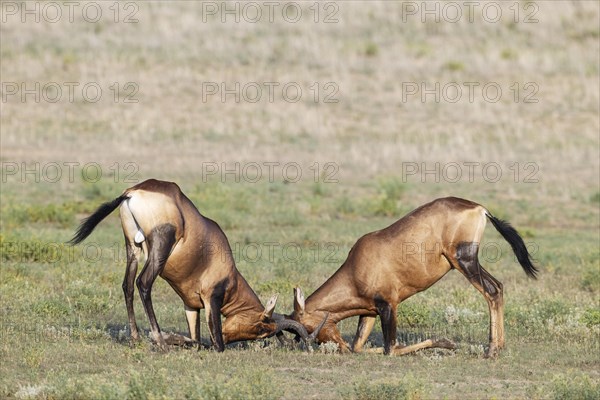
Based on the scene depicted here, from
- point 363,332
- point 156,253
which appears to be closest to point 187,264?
point 156,253

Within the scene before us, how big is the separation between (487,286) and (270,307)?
2.37m

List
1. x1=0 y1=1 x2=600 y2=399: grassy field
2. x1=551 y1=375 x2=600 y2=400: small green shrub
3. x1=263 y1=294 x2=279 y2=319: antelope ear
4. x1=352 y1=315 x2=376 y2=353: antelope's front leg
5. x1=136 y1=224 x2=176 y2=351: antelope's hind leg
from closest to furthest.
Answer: x1=551 y1=375 x2=600 y2=400: small green shrub, x1=0 y1=1 x2=600 y2=399: grassy field, x1=136 y1=224 x2=176 y2=351: antelope's hind leg, x1=263 y1=294 x2=279 y2=319: antelope ear, x1=352 y1=315 x2=376 y2=353: antelope's front leg

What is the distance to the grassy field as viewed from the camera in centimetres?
1151

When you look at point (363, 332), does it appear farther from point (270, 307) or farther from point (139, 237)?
point (139, 237)

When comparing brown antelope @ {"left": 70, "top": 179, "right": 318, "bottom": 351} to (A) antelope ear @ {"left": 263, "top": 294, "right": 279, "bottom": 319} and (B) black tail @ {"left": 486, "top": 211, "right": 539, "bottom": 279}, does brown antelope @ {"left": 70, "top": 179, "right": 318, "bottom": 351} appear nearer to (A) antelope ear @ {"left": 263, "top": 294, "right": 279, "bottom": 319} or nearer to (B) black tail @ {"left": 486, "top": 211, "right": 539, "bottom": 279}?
(A) antelope ear @ {"left": 263, "top": 294, "right": 279, "bottom": 319}

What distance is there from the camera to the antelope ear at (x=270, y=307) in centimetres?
1180

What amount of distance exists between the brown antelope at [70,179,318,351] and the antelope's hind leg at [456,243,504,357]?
1.86 meters

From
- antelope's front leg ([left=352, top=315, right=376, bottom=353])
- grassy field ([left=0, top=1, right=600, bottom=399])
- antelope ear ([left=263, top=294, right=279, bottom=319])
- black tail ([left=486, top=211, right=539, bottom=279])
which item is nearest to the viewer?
grassy field ([left=0, top=1, right=600, bottom=399])

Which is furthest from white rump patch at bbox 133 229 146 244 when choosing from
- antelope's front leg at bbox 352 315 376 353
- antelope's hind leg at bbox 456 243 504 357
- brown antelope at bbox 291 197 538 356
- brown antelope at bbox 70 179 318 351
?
antelope's hind leg at bbox 456 243 504 357

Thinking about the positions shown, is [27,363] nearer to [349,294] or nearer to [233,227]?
[349,294]

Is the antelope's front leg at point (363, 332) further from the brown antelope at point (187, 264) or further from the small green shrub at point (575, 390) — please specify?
the small green shrub at point (575, 390)

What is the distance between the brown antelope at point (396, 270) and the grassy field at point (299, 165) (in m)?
0.44

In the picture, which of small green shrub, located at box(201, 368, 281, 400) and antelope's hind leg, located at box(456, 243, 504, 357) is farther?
antelope's hind leg, located at box(456, 243, 504, 357)

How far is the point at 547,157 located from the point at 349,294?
2079 cm
